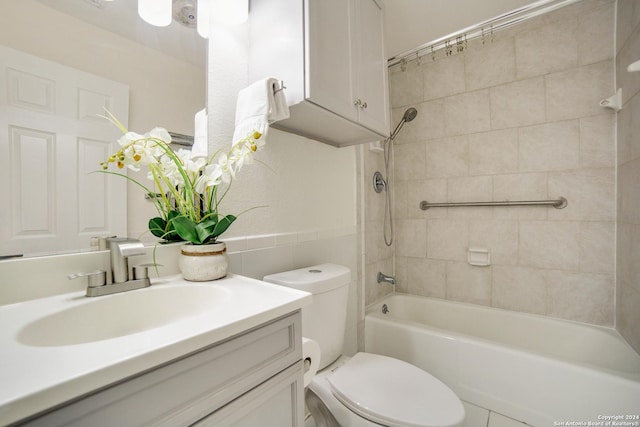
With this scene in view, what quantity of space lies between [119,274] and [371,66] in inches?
50.9

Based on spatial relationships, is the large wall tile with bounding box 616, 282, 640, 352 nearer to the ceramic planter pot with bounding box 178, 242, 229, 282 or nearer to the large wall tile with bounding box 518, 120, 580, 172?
the large wall tile with bounding box 518, 120, 580, 172

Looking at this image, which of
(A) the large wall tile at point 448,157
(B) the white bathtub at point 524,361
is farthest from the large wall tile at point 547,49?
(B) the white bathtub at point 524,361

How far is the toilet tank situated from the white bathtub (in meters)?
0.58

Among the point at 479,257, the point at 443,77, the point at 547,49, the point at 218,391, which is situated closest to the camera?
the point at 218,391

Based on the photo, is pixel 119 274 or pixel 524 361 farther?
pixel 524 361

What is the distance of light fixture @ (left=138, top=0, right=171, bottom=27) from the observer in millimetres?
866

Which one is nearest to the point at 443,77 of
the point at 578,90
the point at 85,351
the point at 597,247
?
the point at 578,90

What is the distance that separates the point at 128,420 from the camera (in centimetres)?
41

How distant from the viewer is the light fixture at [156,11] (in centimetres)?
87

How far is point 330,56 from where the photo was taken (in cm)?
102

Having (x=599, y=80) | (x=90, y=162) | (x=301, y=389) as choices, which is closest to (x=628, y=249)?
(x=599, y=80)

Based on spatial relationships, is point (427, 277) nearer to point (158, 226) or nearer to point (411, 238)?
point (411, 238)

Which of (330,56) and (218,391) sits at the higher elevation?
(330,56)

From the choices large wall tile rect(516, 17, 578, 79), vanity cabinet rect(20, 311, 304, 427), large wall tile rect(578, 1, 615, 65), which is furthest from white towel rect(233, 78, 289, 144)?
large wall tile rect(578, 1, 615, 65)
